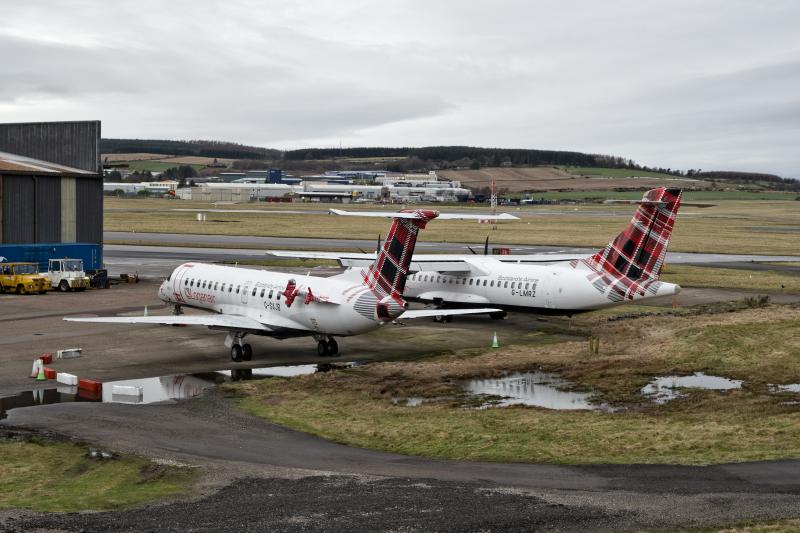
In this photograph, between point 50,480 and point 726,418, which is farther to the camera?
point 726,418

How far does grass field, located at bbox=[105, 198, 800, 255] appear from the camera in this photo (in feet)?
343

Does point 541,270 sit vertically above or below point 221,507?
above

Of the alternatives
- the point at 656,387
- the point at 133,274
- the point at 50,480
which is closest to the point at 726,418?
the point at 656,387

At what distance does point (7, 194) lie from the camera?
63.1 m

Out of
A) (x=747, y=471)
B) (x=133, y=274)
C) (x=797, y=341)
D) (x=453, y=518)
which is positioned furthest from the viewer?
(x=133, y=274)

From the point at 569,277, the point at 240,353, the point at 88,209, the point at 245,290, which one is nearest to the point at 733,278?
the point at 569,277

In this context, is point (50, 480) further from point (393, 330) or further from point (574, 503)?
point (393, 330)

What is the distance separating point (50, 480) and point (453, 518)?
9.57 m

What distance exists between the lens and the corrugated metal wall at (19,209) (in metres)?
63.2

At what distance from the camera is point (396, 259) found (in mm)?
34531

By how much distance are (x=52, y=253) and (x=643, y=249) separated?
4128 centimetres

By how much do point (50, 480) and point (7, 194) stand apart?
1886 inches

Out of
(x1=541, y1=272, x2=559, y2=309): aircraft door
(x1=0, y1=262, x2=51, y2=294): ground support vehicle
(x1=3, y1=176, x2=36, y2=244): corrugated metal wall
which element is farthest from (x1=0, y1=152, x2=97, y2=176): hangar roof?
(x1=541, y1=272, x2=559, y2=309): aircraft door

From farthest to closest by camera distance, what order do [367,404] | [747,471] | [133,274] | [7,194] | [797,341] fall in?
[133,274], [7,194], [797,341], [367,404], [747,471]
